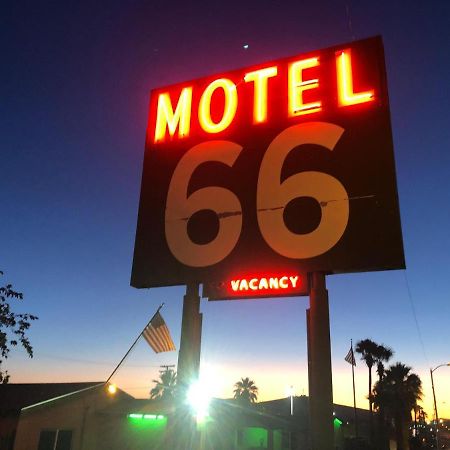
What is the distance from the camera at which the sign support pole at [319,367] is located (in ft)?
20.6

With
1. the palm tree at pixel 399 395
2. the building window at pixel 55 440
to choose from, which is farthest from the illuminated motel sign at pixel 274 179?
the palm tree at pixel 399 395

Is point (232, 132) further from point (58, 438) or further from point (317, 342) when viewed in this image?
point (58, 438)

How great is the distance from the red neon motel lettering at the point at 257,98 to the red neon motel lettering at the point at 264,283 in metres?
3.04

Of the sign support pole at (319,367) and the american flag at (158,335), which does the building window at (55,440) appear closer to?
the american flag at (158,335)

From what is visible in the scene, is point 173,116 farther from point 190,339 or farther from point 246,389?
point 246,389

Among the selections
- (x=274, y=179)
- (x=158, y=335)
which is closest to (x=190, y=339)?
(x=274, y=179)

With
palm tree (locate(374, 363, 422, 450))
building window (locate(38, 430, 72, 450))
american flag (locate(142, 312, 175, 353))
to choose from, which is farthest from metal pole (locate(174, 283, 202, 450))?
palm tree (locate(374, 363, 422, 450))

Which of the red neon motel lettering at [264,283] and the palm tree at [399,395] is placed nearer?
the red neon motel lettering at [264,283]

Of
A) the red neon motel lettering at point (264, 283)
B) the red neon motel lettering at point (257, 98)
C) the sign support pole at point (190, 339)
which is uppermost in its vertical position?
the red neon motel lettering at point (257, 98)

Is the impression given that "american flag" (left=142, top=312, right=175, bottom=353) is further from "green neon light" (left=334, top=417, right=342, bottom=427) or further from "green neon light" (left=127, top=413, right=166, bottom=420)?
"green neon light" (left=334, top=417, right=342, bottom=427)

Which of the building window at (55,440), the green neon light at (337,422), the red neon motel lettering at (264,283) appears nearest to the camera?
the red neon motel lettering at (264,283)

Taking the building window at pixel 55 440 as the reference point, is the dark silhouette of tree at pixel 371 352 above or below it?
above

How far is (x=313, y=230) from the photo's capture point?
753 cm

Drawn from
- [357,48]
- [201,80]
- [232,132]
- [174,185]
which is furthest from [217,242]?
[357,48]
